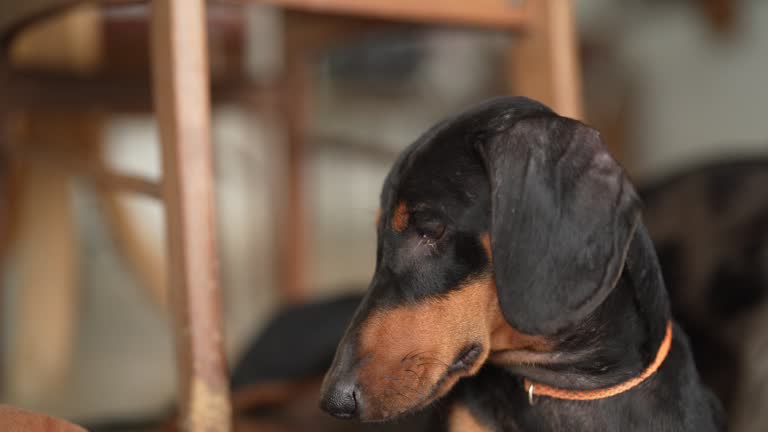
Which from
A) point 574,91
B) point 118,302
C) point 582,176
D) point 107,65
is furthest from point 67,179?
point 582,176

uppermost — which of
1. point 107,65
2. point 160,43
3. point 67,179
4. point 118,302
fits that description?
point 160,43

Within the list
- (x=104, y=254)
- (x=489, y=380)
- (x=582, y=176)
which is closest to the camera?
(x=582, y=176)

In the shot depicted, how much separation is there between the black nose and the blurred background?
68 centimetres

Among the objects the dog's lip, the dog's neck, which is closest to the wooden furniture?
the dog's lip

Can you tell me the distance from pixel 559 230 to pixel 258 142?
3.00 m

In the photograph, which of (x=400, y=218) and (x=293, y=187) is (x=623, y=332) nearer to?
(x=400, y=218)

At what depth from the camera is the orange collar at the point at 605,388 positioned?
1.20m

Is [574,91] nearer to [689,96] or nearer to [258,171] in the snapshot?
[689,96]

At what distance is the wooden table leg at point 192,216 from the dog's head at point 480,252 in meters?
0.28

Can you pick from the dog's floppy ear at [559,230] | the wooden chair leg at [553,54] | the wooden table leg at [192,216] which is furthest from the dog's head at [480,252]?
the wooden chair leg at [553,54]

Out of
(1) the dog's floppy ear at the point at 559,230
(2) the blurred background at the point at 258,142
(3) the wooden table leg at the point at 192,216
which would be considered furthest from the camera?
(2) the blurred background at the point at 258,142

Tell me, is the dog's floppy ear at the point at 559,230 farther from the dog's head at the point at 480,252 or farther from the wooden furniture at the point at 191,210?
the wooden furniture at the point at 191,210

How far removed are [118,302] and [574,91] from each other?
231 centimetres

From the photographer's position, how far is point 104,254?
145 inches
